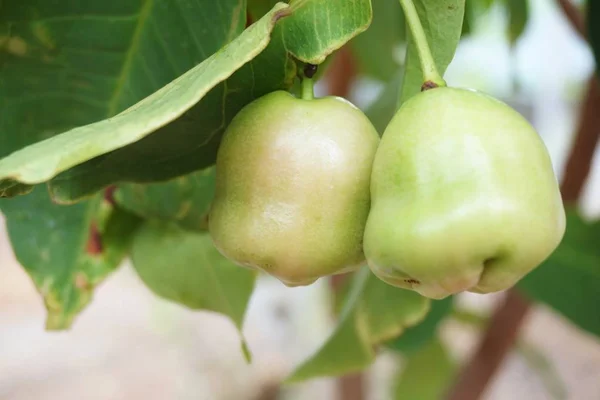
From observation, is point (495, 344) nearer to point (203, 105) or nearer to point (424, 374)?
point (424, 374)

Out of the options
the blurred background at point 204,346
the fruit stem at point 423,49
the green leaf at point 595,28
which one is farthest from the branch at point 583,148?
A: the blurred background at point 204,346

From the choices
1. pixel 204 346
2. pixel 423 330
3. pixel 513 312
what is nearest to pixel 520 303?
pixel 513 312

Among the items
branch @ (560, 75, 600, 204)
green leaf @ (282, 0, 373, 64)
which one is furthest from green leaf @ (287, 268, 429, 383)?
green leaf @ (282, 0, 373, 64)

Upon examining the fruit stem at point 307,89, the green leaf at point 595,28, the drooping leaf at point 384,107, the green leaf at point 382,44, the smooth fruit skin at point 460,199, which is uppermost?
the smooth fruit skin at point 460,199

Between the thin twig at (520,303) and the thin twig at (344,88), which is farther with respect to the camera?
the thin twig at (344,88)

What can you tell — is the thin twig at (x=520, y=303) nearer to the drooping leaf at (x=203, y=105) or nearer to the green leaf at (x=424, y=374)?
the green leaf at (x=424, y=374)
